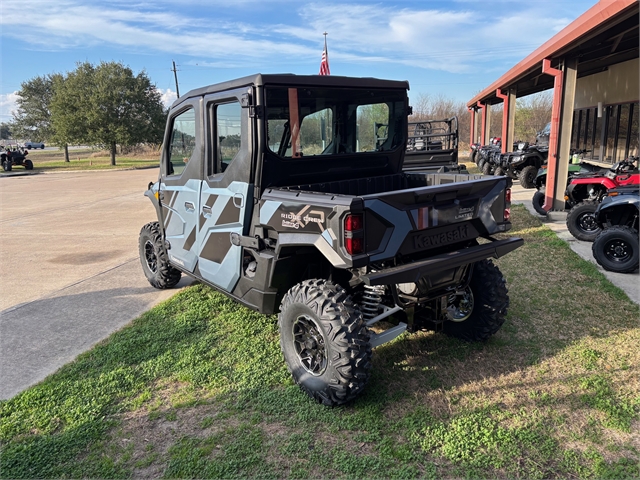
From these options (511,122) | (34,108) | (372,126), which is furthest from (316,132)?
(34,108)

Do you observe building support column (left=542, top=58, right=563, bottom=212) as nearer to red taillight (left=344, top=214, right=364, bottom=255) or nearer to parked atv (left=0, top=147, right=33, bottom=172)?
red taillight (left=344, top=214, right=364, bottom=255)

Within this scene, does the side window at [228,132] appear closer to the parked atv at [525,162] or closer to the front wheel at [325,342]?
the front wheel at [325,342]

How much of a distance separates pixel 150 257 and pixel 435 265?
158 inches

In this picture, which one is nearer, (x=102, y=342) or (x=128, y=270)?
(x=102, y=342)

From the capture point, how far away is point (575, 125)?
59.9 ft

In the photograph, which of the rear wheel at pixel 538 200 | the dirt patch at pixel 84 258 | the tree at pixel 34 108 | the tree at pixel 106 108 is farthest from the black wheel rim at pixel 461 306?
the tree at pixel 34 108

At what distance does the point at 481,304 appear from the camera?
385 cm

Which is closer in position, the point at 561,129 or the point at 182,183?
the point at 182,183

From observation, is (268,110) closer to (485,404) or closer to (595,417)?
(485,404)

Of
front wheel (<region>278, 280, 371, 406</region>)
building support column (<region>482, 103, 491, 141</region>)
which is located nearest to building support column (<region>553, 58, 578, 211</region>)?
front wheel (<region>278, 280, 371, 406</region>)

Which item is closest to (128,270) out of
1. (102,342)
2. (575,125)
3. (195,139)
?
(102,342)

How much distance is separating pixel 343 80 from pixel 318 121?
380 mm

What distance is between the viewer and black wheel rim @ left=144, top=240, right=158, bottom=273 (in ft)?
19.2

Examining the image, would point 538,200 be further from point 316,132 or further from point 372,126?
point 316,132
